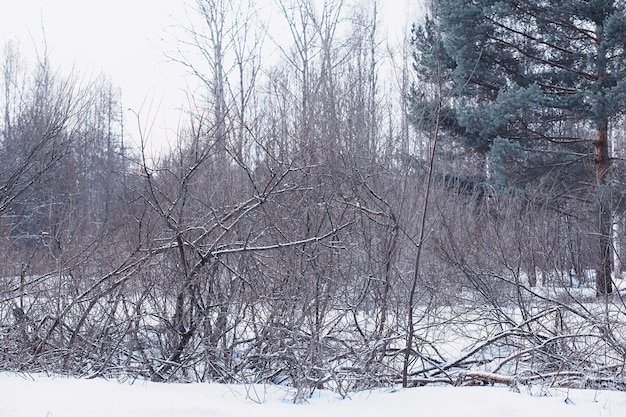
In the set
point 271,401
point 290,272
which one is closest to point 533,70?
point 290,272

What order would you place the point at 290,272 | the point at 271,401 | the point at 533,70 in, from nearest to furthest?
the point at 271,401 → the point at 290,272 → the point at 533,70

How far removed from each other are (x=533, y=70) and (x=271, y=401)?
1414cm

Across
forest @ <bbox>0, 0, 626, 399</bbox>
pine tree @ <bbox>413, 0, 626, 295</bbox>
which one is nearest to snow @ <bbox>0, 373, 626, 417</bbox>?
forest @ <bbox>0, 0, 626, 399</bbox>

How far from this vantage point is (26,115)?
991 centimetres

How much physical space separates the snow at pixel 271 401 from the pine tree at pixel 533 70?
1080cm

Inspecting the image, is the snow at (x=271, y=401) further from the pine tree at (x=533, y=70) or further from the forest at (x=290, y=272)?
the pine tree at (x=533, y=70)

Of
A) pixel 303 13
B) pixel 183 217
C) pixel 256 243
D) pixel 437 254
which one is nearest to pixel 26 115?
pixel 183 217

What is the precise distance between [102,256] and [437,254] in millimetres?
4865

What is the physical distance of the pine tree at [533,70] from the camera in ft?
49.8

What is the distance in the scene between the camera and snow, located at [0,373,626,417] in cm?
468

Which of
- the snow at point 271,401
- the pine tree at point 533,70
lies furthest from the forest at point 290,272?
the pine tree at point 533,70

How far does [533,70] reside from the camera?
55.6 ft

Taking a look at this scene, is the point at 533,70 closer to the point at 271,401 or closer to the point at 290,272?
the point at 290,272

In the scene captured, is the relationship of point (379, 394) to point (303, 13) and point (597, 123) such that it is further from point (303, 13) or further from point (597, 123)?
point (303, 13)
